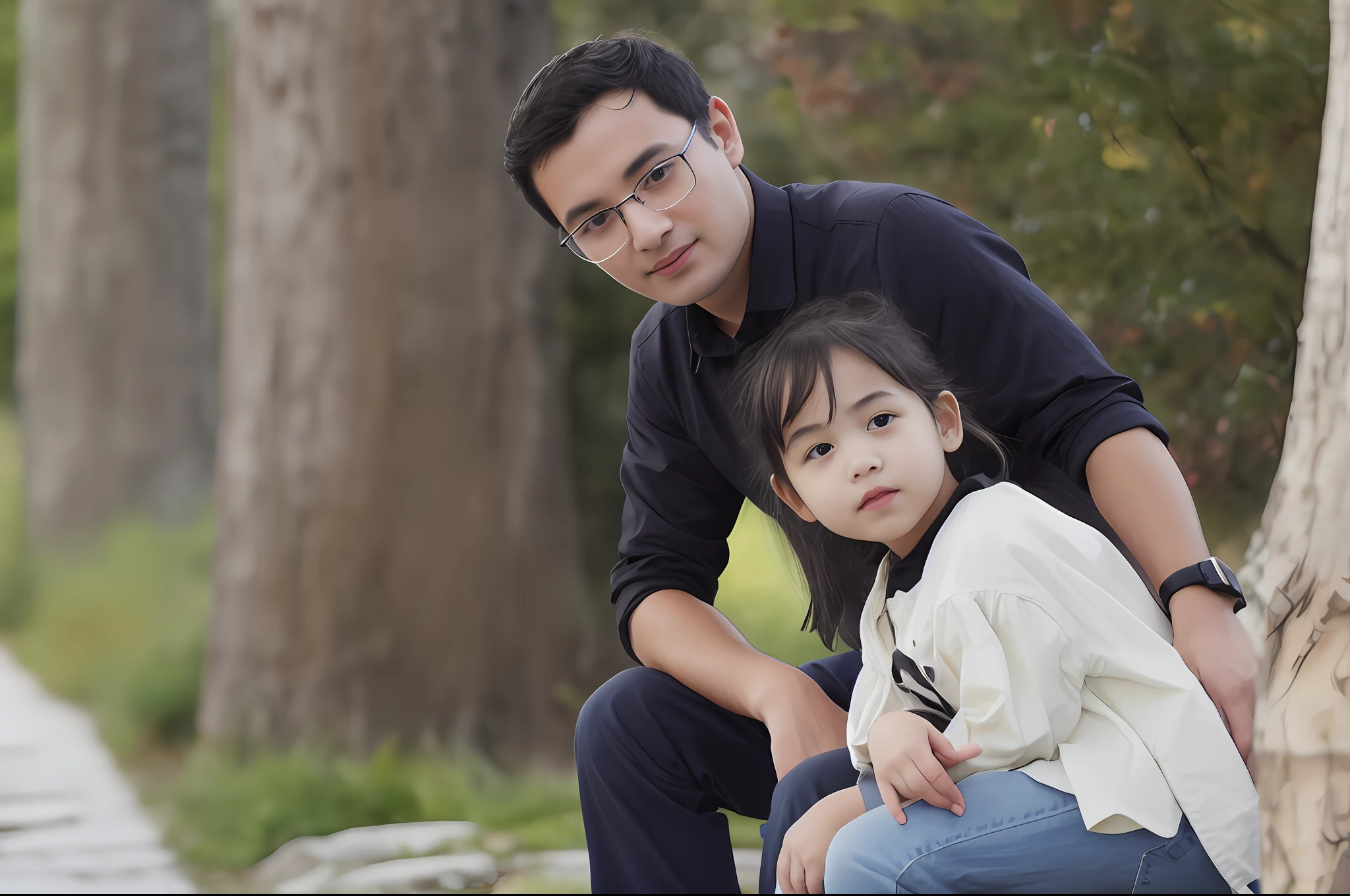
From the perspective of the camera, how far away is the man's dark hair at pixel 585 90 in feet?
6.84

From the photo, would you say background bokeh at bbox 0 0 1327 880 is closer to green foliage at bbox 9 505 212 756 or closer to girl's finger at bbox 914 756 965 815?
green foliage at bbox 9 505 212 756

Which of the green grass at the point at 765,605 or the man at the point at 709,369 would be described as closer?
the man at the point at 709,369

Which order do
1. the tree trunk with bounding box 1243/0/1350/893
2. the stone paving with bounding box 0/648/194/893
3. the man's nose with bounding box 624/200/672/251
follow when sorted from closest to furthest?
1. the tree trunk with bounding box 1243/0/1350/893
2. the man's nose with bounding box 624/200/672/251
3. the stone paving with bounding box 0/648/194/893

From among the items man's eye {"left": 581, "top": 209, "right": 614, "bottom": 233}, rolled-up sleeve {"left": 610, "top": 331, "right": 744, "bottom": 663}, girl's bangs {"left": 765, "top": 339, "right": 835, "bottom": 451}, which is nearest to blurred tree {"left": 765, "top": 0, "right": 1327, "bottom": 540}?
rolled-up sleeve {"left": 610, "top": 331, "right": 744, "bottom": 663}

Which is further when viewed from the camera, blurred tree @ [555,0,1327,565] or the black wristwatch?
blurred tree @ [555,0,1327,565]

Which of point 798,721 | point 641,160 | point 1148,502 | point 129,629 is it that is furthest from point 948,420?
point 129,629

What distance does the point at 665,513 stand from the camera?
2299 mm

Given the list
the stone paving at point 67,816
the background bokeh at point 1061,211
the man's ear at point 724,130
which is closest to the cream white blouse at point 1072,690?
the man's ear at point 724,130

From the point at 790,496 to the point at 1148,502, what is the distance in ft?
1.55

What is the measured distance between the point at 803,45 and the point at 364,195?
4.72 feet

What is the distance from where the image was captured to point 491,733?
4.29m

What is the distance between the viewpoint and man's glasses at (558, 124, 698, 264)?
2.07 meters

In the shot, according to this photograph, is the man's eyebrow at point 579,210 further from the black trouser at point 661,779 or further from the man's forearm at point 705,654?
the black trouser at point 661,779

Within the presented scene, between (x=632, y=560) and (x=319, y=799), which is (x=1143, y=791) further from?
(x=319, y=799)
